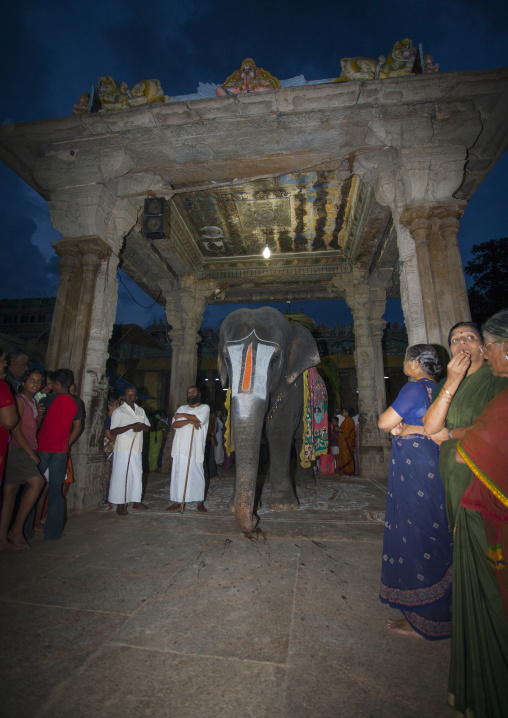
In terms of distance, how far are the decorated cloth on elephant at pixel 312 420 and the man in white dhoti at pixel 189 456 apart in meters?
1.55

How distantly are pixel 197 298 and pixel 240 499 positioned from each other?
708 centimetres

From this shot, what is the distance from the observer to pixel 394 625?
174 cm

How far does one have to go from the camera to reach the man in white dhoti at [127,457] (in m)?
4.07

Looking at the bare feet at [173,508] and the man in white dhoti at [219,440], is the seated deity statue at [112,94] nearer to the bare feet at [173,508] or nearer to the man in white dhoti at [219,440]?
the bare feet at [173,508]

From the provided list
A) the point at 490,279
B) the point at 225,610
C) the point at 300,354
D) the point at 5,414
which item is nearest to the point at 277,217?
the point at 300,354

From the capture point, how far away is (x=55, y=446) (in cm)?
328

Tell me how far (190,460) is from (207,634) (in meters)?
2.54

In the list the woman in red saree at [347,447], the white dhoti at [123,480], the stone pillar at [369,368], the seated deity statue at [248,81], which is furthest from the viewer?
the woman in red saree at [347,447]

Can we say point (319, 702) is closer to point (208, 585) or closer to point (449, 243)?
point (208, 585)

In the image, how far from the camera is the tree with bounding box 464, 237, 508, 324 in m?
13.6

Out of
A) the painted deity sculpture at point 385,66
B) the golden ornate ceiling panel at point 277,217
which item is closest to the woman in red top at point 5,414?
the golden ornate ceiling panel at point 277,217

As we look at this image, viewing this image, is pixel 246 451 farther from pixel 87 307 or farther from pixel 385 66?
pixel 385 66

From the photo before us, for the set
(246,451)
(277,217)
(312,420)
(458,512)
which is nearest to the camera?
(458,512)

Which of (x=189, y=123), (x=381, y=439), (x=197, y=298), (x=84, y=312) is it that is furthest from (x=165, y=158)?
(x=381, y=439)
